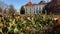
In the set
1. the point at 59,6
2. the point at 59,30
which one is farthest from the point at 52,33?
the point at 59,6

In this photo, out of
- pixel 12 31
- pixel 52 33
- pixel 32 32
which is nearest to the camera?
pixel 52 33

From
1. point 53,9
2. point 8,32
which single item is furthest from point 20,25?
point 53,9

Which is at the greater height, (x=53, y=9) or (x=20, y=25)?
(x=53, y=9)

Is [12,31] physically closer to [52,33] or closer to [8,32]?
[8,32]

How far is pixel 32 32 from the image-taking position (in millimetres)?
2451

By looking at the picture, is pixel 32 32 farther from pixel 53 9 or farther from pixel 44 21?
pixel 44 21

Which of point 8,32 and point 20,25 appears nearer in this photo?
point 8,32

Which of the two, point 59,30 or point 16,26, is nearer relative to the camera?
point 59,30

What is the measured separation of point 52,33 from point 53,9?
0.26 metres

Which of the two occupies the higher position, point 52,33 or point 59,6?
point 59,6

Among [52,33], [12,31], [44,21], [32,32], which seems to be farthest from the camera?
[44,21]

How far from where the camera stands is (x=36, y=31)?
8.24ft

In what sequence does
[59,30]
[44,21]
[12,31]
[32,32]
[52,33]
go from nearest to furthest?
[59,30]
[52,33]
[12,31]
[32,32]
[44,21]

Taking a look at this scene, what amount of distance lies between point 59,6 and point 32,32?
0.69 metres
